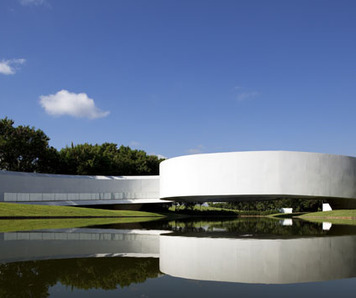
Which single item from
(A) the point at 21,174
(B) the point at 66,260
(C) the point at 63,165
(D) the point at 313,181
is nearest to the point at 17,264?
(B) the point at 66,260

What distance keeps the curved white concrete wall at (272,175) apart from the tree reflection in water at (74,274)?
30.2m

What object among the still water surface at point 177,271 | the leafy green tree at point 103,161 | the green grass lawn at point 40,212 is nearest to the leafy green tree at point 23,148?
the leafy green tree at point 103,161

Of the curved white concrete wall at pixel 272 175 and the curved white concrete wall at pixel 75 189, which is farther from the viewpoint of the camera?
the curved white concrete wall at pixel 75 189

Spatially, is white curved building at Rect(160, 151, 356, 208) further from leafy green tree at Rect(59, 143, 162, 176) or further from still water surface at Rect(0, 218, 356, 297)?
still water surface at Rect(0, 218, 356, 297)

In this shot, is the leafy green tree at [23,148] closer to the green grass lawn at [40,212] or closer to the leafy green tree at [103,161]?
the leafy green tree at [103,161]

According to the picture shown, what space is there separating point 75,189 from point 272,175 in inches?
1045

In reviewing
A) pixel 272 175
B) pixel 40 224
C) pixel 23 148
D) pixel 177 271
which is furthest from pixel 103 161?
pixel 177 271

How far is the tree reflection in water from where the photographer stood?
572cm

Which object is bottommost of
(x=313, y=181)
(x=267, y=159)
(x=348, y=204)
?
(x=348, y=204)

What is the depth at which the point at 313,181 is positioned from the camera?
37.9 m

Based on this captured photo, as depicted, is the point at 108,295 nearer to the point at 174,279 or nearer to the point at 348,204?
the point at 174,279

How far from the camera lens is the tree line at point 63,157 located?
52438mm

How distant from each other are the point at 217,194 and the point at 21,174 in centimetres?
2479

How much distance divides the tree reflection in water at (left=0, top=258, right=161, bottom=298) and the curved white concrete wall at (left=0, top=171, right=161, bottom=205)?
39.3 metres
